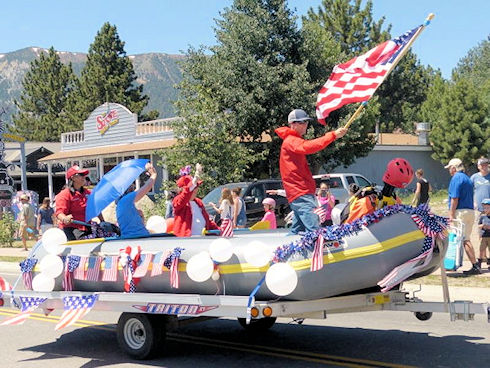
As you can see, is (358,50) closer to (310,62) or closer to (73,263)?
(310,62)

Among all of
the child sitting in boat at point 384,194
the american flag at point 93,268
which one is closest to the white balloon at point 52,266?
the american flag at point 93,268

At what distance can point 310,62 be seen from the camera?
29.6 metres

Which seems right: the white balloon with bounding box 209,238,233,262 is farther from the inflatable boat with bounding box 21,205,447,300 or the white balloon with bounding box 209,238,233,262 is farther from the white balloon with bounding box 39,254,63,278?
the white balloon with bounding box 39,254,63,278

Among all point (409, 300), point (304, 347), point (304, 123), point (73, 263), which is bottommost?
point (304, 347)

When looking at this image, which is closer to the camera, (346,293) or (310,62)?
(346,293)

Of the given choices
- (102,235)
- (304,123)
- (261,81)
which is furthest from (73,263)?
(261,81)

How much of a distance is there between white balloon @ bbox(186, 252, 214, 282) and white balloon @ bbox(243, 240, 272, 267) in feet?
1.37

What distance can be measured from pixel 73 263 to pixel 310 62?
75.1 feet

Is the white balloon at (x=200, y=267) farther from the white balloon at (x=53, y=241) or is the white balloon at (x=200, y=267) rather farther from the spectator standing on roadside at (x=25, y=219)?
the spectator standing on roadside at (x=25, y=219)

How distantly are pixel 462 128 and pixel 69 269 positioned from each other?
37.6m

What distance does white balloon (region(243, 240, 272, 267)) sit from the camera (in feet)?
21.5

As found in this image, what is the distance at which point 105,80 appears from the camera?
60.8 m

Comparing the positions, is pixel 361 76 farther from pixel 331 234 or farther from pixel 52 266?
pixel 52 266

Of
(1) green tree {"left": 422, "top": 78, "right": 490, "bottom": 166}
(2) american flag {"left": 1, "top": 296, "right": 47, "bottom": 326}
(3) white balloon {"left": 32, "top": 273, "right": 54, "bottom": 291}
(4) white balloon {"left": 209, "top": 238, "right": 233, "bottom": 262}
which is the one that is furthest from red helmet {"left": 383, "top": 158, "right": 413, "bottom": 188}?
(1) green tree {"left": 422, "top": 78, "right": 490, "bottom": 166}
